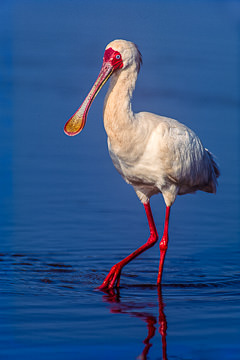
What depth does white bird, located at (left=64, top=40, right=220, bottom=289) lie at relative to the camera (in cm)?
838

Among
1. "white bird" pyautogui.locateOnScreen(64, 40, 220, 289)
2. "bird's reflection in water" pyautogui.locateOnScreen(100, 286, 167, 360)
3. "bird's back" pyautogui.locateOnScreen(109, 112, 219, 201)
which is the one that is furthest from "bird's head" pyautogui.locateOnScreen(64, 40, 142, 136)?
"bird's reflection in water" pyautogui.locateOnScreen(100, 286, 167, 360)

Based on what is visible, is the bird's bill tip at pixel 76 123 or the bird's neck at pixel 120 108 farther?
the bird's bill tip at pixel 76 123

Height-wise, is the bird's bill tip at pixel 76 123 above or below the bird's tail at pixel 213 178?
above

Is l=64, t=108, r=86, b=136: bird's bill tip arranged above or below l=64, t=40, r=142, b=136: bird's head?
below

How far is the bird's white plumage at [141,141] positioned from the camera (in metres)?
8.38

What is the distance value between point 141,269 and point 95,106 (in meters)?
7.66

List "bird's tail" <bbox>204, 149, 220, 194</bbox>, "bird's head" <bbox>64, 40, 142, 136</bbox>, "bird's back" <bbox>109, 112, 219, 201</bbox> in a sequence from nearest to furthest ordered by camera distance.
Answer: "bird's head" <bbox>64, 40, 142, 136</bbox>, "bird's back" <bbox>109, 112, 219, 201</bbox>, "bird's tail" <bbox>204, 149, 220, 194</bbox>

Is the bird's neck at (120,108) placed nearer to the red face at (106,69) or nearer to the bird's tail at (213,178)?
the red face at (106,69)

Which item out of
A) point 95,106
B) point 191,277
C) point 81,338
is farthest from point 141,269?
point 95,106

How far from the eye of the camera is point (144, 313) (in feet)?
24.3

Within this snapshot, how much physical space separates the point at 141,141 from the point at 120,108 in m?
0.37

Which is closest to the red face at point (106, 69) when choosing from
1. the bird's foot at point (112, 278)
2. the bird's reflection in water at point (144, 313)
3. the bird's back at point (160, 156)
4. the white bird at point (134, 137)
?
the white bird at point (134, 137)

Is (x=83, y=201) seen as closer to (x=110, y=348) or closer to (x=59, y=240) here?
(x=59, y=240)

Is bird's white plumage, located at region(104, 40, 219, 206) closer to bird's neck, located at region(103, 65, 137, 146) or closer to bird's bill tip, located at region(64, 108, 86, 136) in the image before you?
bird's neck, located at region(103, 65, 137, 146)
